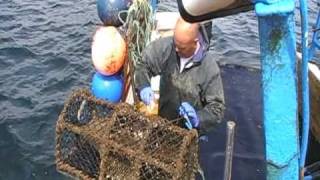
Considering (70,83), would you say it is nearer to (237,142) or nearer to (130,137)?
(237,142)

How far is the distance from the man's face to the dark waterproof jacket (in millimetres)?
106

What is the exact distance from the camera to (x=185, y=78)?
4.95m

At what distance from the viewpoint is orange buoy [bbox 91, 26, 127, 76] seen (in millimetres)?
5809

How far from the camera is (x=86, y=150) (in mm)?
4516

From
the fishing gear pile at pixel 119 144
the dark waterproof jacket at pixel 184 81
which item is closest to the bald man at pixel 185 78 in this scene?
the dark waterproof jacket at pixel 184 81

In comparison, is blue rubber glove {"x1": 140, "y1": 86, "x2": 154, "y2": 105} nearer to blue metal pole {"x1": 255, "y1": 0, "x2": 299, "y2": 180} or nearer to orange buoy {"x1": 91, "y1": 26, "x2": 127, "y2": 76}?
orange buoy {"x1": 91, "y1": 26, "x2": 127, "y2": 76}

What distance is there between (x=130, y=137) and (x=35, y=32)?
719cm

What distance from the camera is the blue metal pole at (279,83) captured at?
8.36ft

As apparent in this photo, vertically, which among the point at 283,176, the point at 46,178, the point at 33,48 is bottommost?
the point at 46,178

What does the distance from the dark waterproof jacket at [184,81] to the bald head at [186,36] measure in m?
0.20

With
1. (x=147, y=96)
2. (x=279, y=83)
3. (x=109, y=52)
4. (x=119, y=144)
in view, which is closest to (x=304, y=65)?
(x=279, y=83)

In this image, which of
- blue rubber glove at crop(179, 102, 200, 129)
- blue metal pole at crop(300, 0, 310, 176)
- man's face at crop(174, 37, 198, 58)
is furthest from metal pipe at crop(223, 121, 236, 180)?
man's face at crop(174, 37, 198, 58)

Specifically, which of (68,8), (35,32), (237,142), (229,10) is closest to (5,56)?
→ (35,32)

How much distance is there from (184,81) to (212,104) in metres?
0.42
